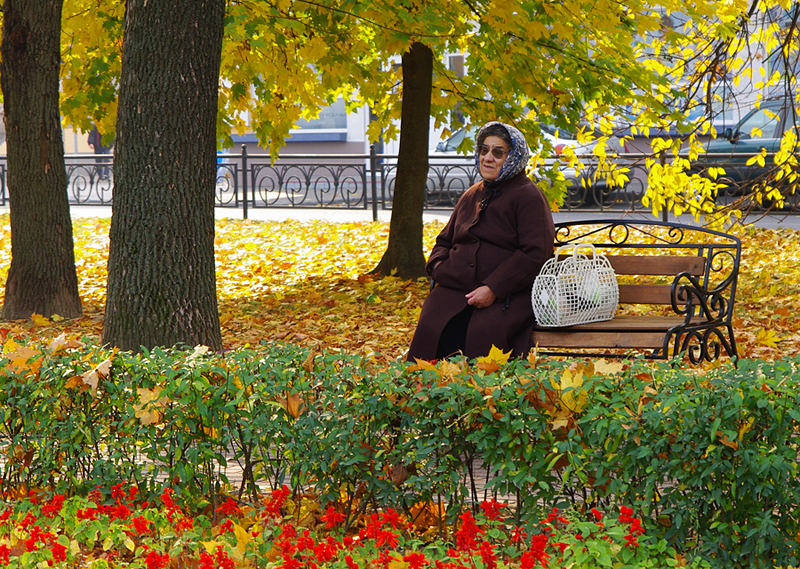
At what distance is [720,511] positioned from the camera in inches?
105

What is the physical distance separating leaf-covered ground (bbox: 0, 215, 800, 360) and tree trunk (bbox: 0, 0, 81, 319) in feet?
1.28

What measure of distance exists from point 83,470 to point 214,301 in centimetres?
173

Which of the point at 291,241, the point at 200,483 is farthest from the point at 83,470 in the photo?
the point at 291,241

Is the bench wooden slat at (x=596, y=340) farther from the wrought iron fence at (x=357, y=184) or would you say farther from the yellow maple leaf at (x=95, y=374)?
the wrought iron fence at (x=357, y=184)

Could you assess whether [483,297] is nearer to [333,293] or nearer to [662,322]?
[662,322]

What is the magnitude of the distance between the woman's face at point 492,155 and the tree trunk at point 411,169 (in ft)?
14.4

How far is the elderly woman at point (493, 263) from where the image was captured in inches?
170

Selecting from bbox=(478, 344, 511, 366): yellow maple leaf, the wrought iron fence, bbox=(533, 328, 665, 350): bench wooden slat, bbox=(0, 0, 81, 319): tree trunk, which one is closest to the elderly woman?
bbox=(533, 328, 665, 350): bench wooden slat

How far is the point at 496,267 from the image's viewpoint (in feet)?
14.5

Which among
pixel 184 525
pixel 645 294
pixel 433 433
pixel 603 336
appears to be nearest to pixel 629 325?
pixel 603 336

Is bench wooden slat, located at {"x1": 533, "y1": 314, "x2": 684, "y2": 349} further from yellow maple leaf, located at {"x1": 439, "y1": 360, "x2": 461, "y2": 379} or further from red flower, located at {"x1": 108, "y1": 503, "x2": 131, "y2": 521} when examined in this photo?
red flower, located at {"x1": 108, "y1": 503, "x2": 131, "y2": 521}

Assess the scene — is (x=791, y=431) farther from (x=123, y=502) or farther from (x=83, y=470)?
(x=83, y=470)

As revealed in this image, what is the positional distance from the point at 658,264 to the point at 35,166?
18.0 ft

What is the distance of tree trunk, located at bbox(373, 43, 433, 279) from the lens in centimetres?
896
